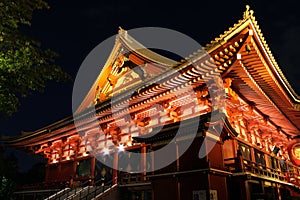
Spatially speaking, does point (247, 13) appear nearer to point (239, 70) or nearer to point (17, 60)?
point (239, 70)

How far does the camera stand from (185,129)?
9.25m

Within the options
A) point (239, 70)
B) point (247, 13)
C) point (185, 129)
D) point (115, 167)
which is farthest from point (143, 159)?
point (247, 13)

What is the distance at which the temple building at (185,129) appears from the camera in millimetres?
8883

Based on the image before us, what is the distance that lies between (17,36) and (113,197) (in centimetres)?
861

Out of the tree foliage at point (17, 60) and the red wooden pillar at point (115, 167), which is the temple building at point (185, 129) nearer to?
the red wooden pillar at point (115, 167)

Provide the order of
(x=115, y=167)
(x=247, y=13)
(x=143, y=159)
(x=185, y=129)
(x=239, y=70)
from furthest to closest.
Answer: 1. (x=115, y=167)
2. (x=143, y=159)
3. (x=239, y=70)
4. (x=185, y=129)
5. (x=247, y=13)

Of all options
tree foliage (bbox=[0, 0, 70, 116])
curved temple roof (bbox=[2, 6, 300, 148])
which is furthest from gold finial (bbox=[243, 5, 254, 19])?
tree foliage (bbox=[0, 0, 70, 116])

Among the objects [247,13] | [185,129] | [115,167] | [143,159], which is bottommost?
[115,167]

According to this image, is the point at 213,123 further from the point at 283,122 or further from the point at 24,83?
the point at 283,122

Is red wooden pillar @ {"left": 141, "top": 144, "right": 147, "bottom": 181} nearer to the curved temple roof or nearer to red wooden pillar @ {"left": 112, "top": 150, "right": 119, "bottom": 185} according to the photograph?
red wooden pillar @ {"left": 112, "top": 150, "right": 119, "bottom": 185}

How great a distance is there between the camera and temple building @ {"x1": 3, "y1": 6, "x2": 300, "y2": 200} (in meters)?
8.88

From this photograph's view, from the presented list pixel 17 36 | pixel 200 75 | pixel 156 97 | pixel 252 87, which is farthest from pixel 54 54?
pixel 252 87

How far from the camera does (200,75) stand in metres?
10.4

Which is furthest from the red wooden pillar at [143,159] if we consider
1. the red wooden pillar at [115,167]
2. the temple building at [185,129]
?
the red wooden pillar at [115,167]
